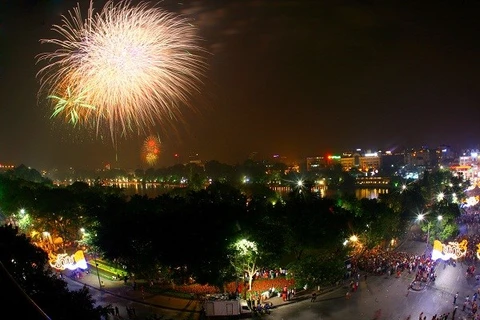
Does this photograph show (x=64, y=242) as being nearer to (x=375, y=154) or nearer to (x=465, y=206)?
(x=465, y=206)

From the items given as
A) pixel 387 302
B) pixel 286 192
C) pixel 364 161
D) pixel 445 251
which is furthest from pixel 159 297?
pixel 364 161

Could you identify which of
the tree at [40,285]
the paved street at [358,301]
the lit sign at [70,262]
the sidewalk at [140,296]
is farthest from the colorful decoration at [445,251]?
the lit sign at [70,262]

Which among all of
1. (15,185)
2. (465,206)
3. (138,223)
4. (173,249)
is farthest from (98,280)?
(465,206)

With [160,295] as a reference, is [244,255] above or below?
above

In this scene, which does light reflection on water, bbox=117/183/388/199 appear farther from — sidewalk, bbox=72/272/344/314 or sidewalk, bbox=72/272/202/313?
sidewalk, bbox=72/272/344/314

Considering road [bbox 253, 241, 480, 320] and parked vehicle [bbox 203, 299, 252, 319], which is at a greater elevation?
parked vehicle [bbox 203, 299, 252, 319]

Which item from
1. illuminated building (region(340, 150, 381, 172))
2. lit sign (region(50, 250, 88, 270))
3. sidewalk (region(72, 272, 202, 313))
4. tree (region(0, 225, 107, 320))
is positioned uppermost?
tree (region(0, 225, 107, 320))

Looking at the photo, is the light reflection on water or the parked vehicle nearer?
the parked vehicle

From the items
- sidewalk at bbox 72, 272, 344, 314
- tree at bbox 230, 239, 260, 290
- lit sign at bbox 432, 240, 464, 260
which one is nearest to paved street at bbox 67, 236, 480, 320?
sidewalk at bbox 72, 272, 344, 314

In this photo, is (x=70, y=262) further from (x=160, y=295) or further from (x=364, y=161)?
(x=364, y=161)

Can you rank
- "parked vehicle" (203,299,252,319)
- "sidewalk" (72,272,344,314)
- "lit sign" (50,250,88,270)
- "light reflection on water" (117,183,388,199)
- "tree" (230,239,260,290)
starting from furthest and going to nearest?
1. "light reflection on water" (117,183,388,199)
2. "lit sign" (50,250,88,270)
3. "tree" (230,239,260,290)
4. "sidewalk" (72,272,344,314)
5. "parked vehicle" (203,299,252,319)

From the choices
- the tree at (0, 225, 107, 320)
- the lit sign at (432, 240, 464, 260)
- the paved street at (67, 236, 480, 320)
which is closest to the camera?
the tree at (0, 225, 107, 320)

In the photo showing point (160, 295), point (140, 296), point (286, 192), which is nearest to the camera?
point (140, 296)
